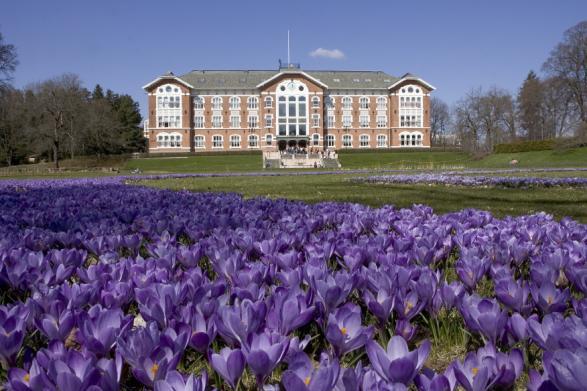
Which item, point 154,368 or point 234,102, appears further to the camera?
point 234,102

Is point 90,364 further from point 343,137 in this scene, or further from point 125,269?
point 343,137

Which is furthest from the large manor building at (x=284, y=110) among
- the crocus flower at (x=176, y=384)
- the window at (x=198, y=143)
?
the crocus flower at (x=176, y=384)

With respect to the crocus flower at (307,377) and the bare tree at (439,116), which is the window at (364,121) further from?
the crocus flower at (307,377)

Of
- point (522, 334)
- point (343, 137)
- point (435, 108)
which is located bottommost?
point (522, 334)

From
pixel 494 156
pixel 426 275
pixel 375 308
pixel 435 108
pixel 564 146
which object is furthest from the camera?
pixel 435 108

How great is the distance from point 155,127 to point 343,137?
89.2 ft

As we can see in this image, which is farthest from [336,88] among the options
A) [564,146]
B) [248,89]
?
[564,146]

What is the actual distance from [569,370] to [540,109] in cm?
7157

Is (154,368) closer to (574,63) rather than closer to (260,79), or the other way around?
(574,63)

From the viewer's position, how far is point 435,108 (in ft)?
316

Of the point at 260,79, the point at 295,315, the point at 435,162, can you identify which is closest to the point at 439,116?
the point at 260,79

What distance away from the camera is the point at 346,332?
1.55 meters

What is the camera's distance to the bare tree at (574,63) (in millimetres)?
48594

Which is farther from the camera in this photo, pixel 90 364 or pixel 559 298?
pixel 559 298
